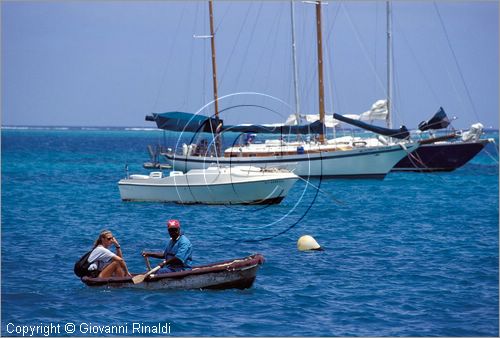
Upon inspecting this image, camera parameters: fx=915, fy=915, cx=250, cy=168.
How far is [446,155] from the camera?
64.3m

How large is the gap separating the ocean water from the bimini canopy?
4.79 metres

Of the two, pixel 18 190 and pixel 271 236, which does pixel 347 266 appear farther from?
pixel 18 190

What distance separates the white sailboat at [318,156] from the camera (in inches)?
1956

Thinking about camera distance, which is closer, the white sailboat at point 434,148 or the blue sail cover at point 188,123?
the blue sail cover at point 188,123

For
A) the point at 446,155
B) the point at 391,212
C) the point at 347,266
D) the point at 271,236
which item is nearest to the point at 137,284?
the point at 347,266

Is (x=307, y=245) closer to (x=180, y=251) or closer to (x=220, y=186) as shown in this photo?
(x=180, y=251)

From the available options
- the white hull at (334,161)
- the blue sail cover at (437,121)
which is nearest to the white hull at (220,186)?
the white hull at (334,161)

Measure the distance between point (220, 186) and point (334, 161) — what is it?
17.2 m

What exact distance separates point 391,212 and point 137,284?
20633mm

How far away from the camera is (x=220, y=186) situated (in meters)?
35.3

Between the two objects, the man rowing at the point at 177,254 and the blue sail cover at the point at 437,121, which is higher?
the blue sail cover at the point at 437,121

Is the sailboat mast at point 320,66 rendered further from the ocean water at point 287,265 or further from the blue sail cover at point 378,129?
the ocean water at point 287,265

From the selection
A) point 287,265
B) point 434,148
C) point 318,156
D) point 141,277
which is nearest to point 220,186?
point 287,265

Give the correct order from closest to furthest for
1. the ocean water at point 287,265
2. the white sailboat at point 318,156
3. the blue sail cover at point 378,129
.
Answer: the ocean water at point 287,265 < the white sailboat at point 318,156 < the blue sail cover at point 378,129
